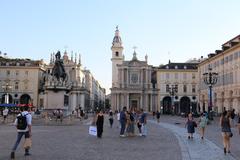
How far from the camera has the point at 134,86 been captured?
451ft

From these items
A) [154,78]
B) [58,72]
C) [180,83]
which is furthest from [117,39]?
[58,72]

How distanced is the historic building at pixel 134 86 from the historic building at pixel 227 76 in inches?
1585

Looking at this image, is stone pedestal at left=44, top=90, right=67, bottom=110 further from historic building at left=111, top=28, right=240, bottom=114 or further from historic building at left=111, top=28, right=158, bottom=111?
historic building at left=111, top=28, right=158, bottom=111

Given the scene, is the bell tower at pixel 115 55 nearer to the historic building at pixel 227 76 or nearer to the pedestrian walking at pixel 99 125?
the historic building at pixel 227 76

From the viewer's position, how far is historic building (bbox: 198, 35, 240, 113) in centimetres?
7388

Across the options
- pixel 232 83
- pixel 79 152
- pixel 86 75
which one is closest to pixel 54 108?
pixel 79 152

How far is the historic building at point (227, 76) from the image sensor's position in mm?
73875

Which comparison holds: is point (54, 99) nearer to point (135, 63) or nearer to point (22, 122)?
point (22, 122)

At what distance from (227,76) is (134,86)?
60160 mm

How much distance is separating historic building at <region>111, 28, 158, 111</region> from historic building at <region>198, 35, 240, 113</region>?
1585 inches

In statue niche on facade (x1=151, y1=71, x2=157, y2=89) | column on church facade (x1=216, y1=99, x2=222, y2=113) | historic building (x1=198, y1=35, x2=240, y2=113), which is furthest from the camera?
statue niche on facade (x1=151, y1=71, x2=157, y2=89)

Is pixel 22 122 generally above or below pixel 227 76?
below

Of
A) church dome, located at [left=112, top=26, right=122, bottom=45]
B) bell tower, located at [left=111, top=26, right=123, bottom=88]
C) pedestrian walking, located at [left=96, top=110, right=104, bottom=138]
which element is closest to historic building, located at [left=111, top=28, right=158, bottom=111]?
bell tower, located at [left=111, top=26, right=123, bottom=88]

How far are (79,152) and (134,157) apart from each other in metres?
2.66
